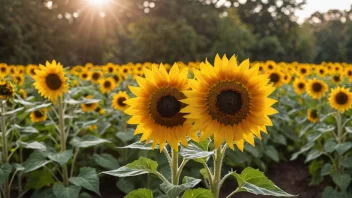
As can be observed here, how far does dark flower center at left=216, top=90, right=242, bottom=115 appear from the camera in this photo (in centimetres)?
225

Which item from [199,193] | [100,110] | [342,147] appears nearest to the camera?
[199,193]

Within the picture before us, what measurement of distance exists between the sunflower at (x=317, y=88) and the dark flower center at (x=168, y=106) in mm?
4793

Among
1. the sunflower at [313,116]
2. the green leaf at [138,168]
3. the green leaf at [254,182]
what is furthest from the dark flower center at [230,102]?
the sunflower at [313,116]

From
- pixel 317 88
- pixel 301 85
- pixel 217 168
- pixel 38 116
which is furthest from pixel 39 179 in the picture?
pixel 301 85

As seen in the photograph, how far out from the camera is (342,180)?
193 inches

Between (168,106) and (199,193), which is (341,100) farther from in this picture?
(168,106)

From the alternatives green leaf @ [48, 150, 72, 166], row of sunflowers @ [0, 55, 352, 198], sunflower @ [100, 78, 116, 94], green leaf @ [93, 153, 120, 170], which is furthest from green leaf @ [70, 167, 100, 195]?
sunflower @ [100, 78, 116, 94]

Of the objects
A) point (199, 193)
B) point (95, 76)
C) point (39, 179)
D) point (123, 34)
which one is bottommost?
point (39, 179)

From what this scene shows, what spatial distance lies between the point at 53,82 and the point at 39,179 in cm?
95

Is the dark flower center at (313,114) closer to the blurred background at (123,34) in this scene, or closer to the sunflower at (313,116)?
the sunflower at (313,116)

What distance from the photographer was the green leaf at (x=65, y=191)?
422cm

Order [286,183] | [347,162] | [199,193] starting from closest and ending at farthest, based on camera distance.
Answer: [199,193], [347,162], [286,183]

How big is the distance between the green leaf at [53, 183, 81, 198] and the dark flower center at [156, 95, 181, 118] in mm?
2141

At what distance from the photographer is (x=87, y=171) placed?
4.46m
